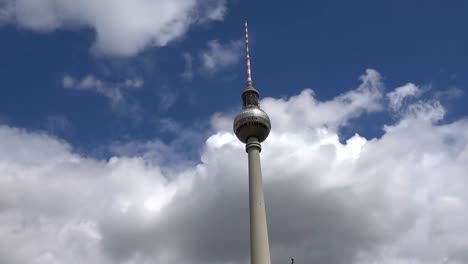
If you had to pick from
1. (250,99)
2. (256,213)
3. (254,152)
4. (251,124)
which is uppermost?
(250,99)

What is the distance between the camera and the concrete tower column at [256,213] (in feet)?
335

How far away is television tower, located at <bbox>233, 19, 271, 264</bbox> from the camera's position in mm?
102875

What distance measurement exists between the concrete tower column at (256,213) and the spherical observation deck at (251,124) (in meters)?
3.20

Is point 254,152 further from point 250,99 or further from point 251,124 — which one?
point 250,99

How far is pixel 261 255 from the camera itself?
10162 cm

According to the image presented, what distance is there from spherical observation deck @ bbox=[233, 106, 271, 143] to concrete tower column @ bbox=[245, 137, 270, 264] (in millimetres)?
3202

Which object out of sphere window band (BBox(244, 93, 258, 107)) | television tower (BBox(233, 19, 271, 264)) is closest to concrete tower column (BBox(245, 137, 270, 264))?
television tower (BBox(233, 19, 271, 264))

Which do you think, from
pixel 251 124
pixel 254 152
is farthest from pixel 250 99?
pixel 254 152

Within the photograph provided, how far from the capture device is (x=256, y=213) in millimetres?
106188

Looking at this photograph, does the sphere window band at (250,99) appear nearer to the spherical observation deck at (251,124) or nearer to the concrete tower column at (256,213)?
the spherical observation deck at (251,124)

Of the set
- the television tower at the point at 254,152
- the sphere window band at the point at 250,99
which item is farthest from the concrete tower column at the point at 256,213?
the sphere window band at the point at 250,99

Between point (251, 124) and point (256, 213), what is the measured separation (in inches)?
908

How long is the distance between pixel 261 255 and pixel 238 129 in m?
32.5

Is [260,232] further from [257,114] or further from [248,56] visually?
[248,56]
